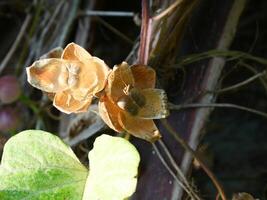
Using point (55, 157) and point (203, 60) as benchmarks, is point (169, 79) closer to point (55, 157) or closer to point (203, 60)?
point (203, 60)

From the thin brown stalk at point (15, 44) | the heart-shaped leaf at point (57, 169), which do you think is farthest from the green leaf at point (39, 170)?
the thin brown stalk at point (15, 44)

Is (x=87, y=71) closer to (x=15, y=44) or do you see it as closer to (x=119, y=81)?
(x=119, y=81)

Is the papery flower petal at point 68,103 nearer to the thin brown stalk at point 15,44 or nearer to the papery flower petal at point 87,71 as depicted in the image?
the papery flower petal at point 87,71

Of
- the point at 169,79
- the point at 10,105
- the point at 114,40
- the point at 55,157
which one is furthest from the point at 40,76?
the point at 114,40

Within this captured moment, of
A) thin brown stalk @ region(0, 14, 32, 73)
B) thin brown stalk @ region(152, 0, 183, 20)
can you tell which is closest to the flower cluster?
thin brown stalk @ region(152, 0, 183, 20)

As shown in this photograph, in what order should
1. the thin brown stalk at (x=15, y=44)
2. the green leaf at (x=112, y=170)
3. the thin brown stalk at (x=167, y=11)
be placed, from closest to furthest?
the green leaf at (x=112, y=170), the thin brown stalk at (x=167, y=11), the thin brown stalk at (x=15, y=44)

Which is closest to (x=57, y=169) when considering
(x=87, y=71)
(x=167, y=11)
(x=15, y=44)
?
(x=87, y=71)
